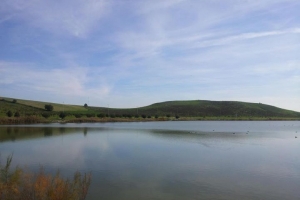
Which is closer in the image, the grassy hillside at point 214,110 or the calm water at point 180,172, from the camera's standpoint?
the calm water at point 180,172

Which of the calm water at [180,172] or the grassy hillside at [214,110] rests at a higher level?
the grassy hillside at [214,110]

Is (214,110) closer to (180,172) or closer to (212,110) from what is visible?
(212,110)

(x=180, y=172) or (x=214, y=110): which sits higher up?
(x=214, y=110)

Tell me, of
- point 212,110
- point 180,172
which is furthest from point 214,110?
point 180,172

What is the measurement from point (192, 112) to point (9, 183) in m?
132

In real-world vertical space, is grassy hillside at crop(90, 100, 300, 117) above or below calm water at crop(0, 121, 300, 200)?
above

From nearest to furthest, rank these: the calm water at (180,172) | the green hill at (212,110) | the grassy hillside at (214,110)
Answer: the calm water at (180,172)
the green hill at (212,110)
the grassy hillside at (214,110)

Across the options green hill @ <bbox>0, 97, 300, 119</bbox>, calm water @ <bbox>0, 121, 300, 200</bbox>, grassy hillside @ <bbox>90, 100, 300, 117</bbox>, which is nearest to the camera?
calm water @ <bbox>0, 121, 300, 200</bbox>

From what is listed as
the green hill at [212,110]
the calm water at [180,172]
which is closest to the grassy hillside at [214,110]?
the green hill at [212,110]

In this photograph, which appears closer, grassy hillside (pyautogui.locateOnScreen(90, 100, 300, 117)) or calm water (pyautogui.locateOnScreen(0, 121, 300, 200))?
calm water (pyautogui.locateOnScreen(0, 121, 300, 200))

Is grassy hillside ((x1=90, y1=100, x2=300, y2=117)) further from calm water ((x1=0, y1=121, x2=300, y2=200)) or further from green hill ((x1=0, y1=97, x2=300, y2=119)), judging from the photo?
calm water ((x1=0, y1=121, x2=300, y2=200))

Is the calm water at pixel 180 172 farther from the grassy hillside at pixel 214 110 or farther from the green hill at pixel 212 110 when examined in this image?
the grassy hillside at pixel 214 110

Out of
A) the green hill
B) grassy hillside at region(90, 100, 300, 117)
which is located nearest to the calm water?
the green hill

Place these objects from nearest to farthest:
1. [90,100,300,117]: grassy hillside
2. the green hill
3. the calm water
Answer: the calm water
the green hill
[90,100,300,117]: grassy hillside
